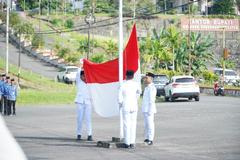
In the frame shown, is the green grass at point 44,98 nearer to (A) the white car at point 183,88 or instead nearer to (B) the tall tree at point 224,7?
(A) the white car at point 183,88

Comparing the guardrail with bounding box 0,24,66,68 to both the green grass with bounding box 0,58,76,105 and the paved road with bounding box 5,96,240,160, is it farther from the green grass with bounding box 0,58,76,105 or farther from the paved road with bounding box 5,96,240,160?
the paved road with bounding box 5,96,240,160

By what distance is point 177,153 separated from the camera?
1286 cm

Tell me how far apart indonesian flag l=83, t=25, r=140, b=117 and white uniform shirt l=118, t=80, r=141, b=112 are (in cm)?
88

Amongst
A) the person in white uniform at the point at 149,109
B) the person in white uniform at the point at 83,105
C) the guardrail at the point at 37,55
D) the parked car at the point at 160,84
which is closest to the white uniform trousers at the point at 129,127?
the person in white uniform at the point at 149,109

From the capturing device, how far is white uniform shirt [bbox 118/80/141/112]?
14.0 m

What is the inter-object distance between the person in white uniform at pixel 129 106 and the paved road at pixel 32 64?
46072 millimetres

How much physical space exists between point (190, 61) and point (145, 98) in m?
54.8

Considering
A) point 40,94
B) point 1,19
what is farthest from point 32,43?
point 40,94

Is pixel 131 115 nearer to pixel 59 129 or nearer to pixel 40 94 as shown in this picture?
pixel 59 129

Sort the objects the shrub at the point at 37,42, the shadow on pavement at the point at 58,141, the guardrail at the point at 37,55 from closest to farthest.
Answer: the shadow on pavement at the point at 58,141
the guardrail at the point at 37,55
the shrub at the point at 37,42

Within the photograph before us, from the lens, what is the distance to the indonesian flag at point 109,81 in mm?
15328

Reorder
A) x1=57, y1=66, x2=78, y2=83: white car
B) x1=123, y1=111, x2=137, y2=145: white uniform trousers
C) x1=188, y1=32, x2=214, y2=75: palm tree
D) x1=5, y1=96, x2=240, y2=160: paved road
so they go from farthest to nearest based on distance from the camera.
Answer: x1=188, y1=32, x2=214, y2=75: palm tree < x1=57, y1=66, x2=78, y2=83: white car < x1=123, y1=111, x2=137, y2=145: white uniform trousers < x1=5, y1=96, x2=240, y2=160: paved road

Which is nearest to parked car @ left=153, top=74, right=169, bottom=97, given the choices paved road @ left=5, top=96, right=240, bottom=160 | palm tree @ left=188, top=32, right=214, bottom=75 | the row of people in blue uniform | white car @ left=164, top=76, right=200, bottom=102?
white car @ left=164, top=76, right=200, bottom=102

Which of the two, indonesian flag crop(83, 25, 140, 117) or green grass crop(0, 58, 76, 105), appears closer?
indonesian flag crop(83, 25, 140, 117)
